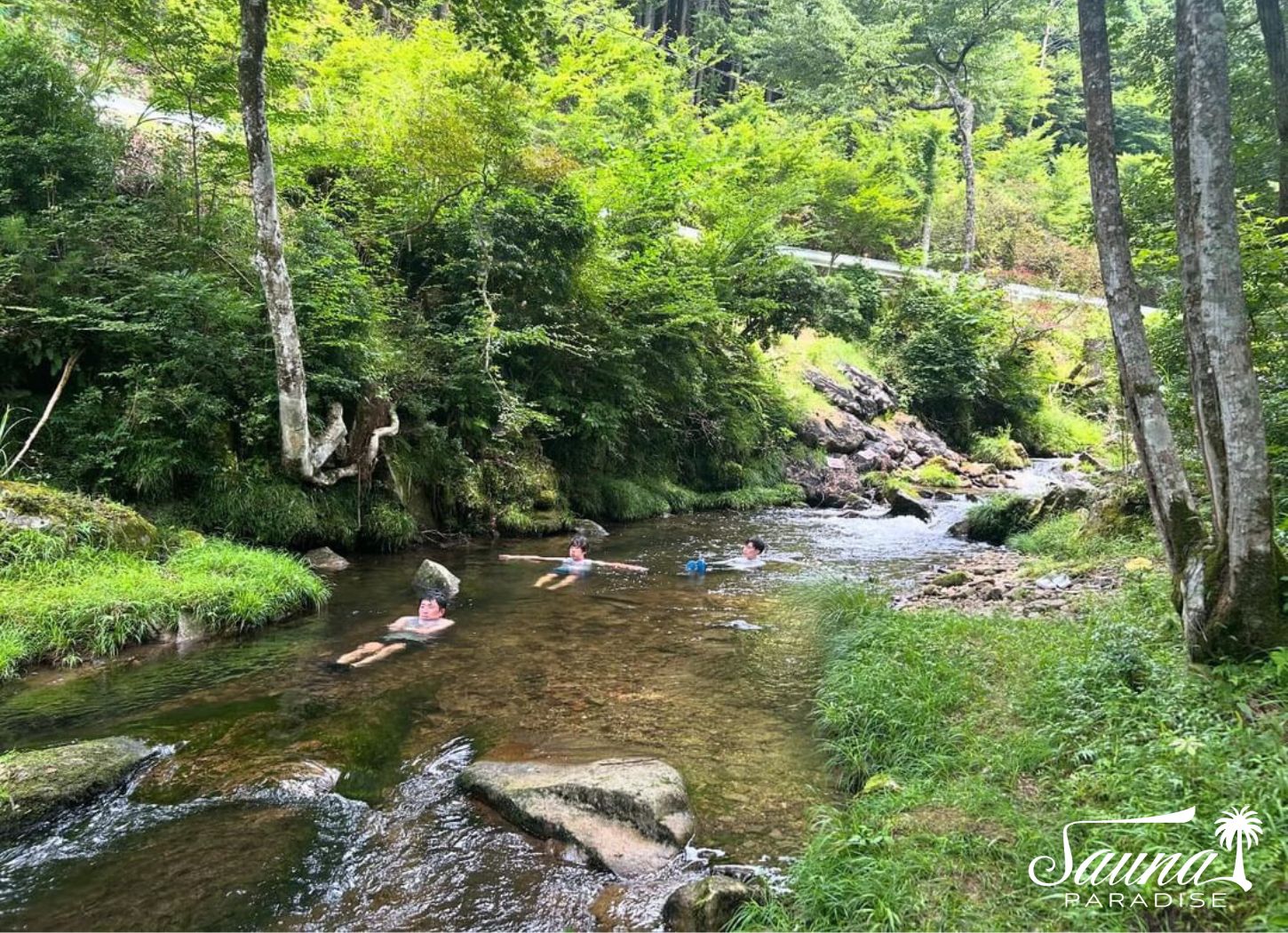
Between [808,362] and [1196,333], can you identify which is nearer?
[1196,333]

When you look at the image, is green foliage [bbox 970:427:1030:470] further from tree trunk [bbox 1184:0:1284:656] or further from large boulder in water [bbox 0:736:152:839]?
large boulder in water [bbox 0:736:152:839]

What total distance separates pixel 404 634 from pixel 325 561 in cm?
347

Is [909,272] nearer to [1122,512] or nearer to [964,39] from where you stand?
[964,39]

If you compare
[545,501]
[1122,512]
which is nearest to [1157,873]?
[1122,512]

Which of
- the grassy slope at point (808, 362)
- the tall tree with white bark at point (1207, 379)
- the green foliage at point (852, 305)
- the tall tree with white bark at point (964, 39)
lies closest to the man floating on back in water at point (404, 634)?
the tall tree with white bark at point (1207, 379)

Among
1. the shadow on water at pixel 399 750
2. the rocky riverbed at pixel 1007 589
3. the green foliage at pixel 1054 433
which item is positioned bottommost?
the shadow on water at pixel 399 750

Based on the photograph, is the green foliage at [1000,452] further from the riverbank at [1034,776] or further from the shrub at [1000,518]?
the riverbank at [1034,776]

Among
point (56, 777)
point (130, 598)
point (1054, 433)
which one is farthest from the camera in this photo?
point (1054, 433)

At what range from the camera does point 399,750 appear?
5.40m

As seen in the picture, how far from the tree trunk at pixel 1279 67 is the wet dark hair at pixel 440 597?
1149 centimetres

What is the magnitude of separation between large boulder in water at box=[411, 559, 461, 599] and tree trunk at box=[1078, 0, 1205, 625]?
7686 mm

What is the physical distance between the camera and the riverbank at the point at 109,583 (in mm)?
6668

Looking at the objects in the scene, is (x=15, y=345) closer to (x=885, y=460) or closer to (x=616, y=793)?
(x=616, y=793)

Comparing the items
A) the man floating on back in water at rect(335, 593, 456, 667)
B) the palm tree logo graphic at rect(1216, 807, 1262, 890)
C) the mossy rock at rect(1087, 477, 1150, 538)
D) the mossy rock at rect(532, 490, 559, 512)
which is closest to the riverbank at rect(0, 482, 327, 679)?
the man floating on back in water at rect(335, 593, 456, 667)
